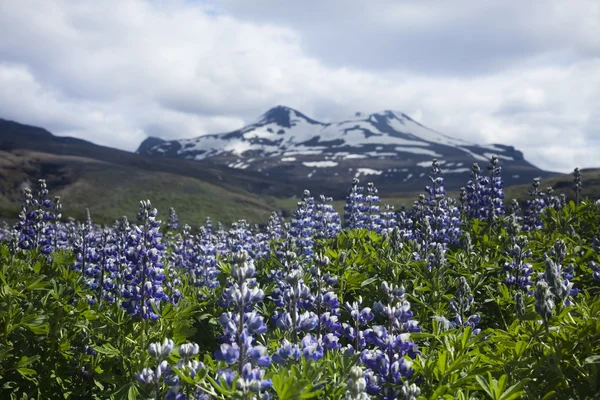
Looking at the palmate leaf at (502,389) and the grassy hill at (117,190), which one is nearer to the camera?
the palmate leaf at (502,389)

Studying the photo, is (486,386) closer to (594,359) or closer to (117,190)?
(594,359)

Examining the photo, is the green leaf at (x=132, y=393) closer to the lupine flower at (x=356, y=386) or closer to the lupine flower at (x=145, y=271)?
the lupine flower at (x=145, y=271)

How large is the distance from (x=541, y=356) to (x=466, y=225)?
6.85 m

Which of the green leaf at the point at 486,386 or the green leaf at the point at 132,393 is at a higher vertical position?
the green leaf at the point at 486,386

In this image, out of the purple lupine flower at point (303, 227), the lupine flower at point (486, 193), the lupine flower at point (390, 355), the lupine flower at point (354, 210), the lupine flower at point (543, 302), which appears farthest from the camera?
the lupine flower at point (354, 210)

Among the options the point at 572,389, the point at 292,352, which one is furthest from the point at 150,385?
the point at 572,389

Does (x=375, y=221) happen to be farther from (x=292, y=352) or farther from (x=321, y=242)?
(x=292, y=352)

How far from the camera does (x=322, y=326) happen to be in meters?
4.25

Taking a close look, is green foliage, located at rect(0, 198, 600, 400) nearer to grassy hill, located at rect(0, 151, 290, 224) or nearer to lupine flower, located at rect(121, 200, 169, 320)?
lupine flower, located at rect(121, 200, 169, 320)

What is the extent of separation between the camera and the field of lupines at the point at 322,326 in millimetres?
3094

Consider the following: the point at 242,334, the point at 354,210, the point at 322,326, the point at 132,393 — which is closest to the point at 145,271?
the point at 132,393

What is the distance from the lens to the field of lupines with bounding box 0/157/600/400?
3.09 metres

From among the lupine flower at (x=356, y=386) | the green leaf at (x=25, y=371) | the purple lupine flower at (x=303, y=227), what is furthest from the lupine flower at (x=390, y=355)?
the purple lupine flower at (x=303, y=227)

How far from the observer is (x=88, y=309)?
5141mm
